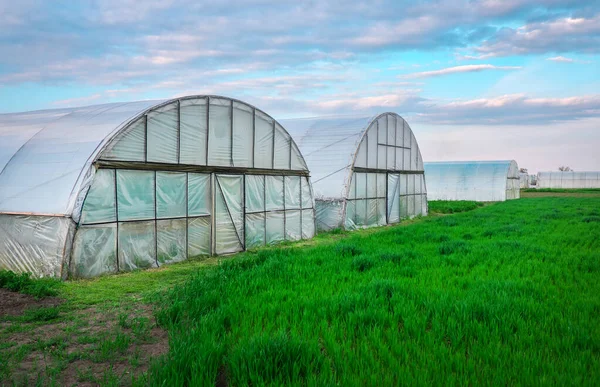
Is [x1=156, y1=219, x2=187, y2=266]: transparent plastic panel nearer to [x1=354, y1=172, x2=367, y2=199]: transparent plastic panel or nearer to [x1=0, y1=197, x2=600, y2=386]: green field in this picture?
[x1=0, y1=197, x2=600, y2=386]: green field

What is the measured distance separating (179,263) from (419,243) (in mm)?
6740

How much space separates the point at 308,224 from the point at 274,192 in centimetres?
241

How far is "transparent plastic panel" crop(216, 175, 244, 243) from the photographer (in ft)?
49.0

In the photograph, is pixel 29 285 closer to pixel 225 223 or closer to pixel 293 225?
pixel 225 223

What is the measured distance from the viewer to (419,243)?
14.0 m

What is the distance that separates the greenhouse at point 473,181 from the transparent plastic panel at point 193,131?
35396 millimetres

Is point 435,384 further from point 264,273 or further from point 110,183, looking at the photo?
point 110,183

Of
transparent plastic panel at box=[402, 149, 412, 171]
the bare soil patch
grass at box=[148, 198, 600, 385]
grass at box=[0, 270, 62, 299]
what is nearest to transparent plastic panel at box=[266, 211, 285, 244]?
grass at box=[148, 198, 600, 385]

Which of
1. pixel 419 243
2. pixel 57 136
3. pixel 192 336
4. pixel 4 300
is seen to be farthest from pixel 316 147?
pixel 192 336

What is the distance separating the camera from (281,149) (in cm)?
1722

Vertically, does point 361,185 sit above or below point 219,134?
below

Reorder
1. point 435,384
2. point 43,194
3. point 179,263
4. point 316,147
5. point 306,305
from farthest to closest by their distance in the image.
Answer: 1. point 316,147
2. point 179,263
3. point 43,194
4. point 306,305
5. point 435,384

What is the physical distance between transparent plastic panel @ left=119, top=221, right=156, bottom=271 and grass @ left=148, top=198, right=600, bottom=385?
3.05 m

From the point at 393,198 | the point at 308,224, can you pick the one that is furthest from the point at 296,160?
the point at 393,198
